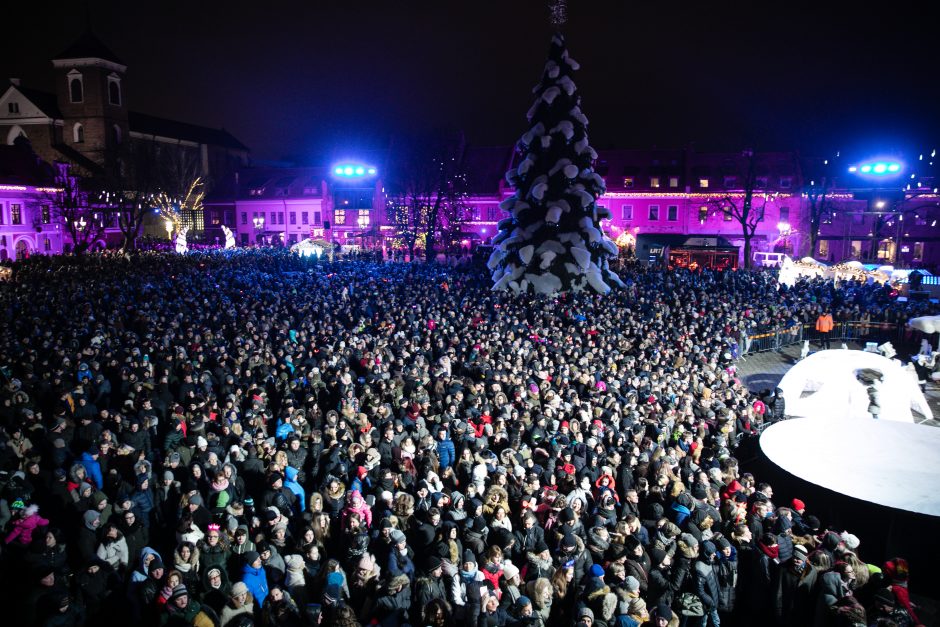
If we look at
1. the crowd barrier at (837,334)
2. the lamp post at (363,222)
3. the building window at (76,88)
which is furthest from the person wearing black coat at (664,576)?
the building window at (76,88)

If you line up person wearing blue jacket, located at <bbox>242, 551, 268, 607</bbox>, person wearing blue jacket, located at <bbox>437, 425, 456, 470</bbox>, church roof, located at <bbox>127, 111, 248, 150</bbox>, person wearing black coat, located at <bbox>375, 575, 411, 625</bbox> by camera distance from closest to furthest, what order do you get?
person wearing black coat, located at <bbox>375, 575, 411, 625</bbox> → person wearing blue jacket, located at <bbox>242, 551, 268, 607</bbox> → person wearing blue jacket, located at <bbox>437, 425, 456, 470</bbox> → church roof, located at <bbox>127, 111, 248, 150</bbox>

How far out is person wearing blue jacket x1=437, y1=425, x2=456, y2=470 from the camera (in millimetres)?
9219

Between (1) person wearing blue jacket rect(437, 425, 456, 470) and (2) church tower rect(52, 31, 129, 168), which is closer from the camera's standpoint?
(1) person wearing blue jacket rect(437, 425, 456, 470)

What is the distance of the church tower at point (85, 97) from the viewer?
192 feet

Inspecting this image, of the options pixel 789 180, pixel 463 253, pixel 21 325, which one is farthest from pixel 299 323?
pixel 789 180

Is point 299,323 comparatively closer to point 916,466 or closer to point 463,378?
point 463,378

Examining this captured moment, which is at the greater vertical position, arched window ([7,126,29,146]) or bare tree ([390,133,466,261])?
arched window ([7,126,29,146])

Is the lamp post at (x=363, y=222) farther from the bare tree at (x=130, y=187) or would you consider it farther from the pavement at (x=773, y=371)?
the pavement at (x=773, y=371)

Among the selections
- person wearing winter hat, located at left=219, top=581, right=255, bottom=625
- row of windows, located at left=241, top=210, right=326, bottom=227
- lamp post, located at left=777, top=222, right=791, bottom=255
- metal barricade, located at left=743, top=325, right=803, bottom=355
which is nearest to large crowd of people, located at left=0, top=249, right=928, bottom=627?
person wearing winter hat, located at left=219, top=581, right=255, bottom=625

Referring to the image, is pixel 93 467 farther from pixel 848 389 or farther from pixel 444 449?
pixel 848 389

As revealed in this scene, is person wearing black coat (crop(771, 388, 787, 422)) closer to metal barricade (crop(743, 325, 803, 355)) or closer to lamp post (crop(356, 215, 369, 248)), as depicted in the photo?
metal barricade (crop(743, 325, 803, 355))

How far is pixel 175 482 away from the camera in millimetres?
7715

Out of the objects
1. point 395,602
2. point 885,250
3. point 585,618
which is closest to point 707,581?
point 585,618

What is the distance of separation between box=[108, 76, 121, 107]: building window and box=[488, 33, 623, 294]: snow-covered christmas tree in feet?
181
